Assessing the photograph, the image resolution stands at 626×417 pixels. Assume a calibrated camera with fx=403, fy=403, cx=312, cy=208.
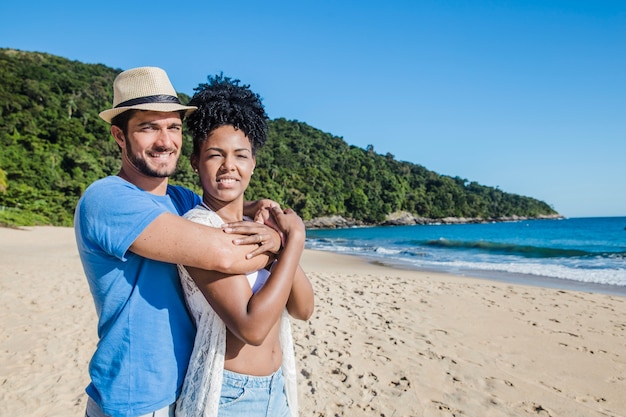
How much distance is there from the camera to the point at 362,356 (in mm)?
5266

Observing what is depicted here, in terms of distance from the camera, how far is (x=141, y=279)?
1407 mm

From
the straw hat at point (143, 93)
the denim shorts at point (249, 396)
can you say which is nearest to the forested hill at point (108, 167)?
the straw hat at point (143, 93)

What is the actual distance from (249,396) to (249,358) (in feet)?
0.44

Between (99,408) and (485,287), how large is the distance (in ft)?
36.6

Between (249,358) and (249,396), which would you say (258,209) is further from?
(249,396)

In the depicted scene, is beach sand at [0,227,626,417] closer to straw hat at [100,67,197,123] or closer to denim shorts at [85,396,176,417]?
denim shorts at [85,396,176,417]

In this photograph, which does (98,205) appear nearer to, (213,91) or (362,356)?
(213,91)

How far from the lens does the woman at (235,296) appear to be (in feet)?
4.47

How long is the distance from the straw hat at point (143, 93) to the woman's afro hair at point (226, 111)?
77 millimetres

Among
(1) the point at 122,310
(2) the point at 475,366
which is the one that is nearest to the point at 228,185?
(1) the point at 122,310

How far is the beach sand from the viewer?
4.09 metres

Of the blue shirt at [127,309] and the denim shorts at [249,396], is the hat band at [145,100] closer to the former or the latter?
the blue shirt at [127,309]

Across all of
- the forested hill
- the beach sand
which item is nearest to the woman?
the forested hill

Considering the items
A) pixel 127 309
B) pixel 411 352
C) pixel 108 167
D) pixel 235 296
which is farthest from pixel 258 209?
pixel 108 167
